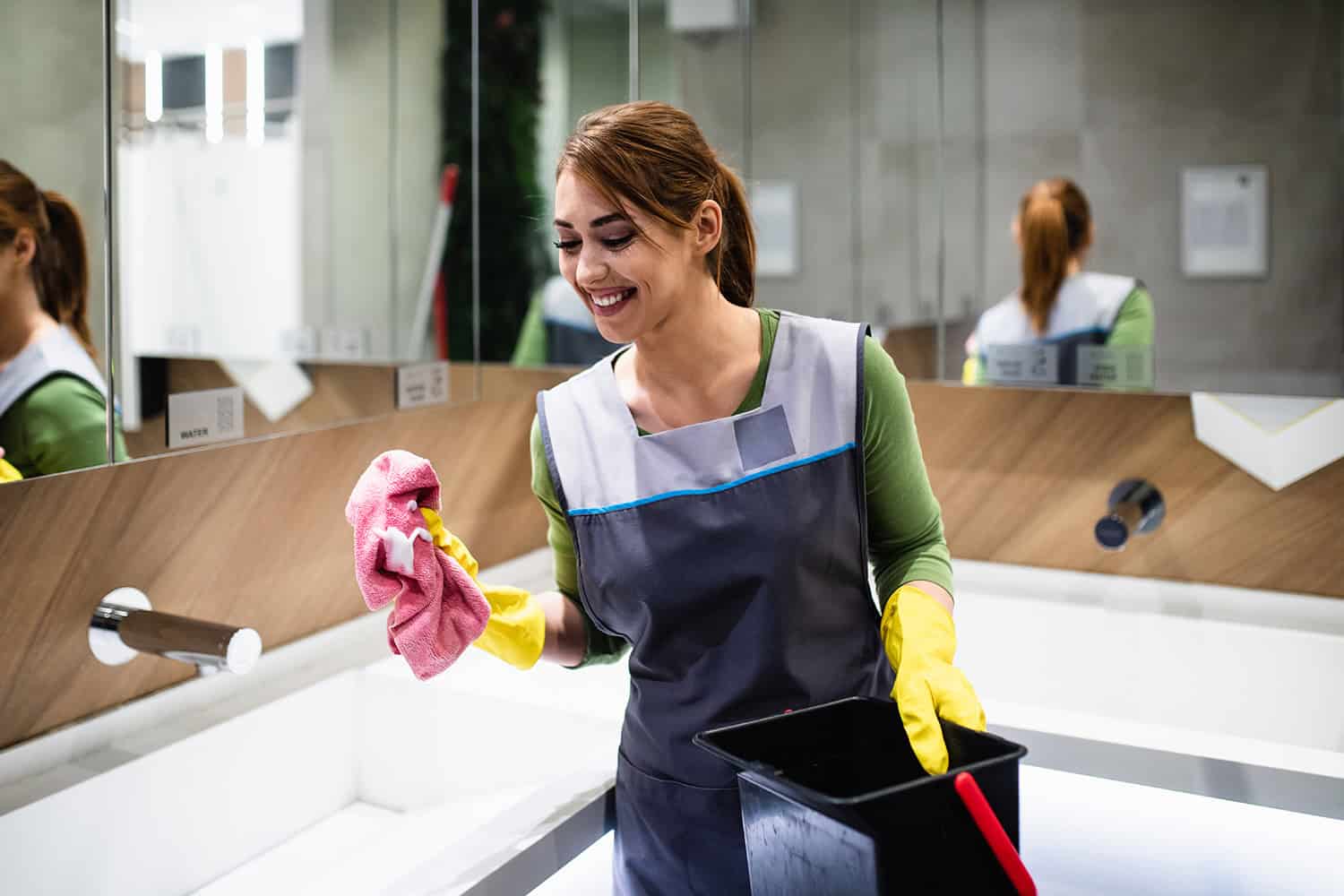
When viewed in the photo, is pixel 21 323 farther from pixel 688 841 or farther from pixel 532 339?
pixel 532 339

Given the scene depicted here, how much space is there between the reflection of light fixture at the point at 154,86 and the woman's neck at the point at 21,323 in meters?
0.28

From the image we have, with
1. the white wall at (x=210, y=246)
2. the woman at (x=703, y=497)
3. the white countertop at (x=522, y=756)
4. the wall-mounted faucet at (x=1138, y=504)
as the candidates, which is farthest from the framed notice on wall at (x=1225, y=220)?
the white wall at (x=210, y=246)

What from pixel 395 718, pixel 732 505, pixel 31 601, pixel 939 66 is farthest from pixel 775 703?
pixel 939 66

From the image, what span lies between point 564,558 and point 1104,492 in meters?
0.84

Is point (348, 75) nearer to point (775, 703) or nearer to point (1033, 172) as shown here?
point (1033, 172)

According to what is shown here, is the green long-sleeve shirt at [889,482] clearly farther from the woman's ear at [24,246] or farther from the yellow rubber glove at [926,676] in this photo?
the woman's ear at [24,246]

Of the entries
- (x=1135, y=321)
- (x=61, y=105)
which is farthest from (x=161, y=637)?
(x=1135, y=321)

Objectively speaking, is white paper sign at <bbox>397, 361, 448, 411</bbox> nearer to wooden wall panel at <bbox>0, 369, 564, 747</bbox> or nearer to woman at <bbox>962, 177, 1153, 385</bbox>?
wooden wall panel at <bbox>0, 369, 564, 747</bbox>

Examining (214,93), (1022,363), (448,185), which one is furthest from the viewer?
(448,185)

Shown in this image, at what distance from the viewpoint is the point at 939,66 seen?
5.58 ft

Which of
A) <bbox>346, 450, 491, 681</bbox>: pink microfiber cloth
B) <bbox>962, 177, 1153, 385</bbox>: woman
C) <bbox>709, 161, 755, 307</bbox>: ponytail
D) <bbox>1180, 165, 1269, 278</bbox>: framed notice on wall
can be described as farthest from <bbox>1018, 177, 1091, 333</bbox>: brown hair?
<bbox>346, 450, 491, 681</bbox>: pink microfiber cloth

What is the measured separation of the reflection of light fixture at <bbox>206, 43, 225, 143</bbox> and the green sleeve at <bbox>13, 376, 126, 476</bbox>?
42cm

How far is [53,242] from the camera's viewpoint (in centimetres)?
113

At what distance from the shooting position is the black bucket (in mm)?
713
